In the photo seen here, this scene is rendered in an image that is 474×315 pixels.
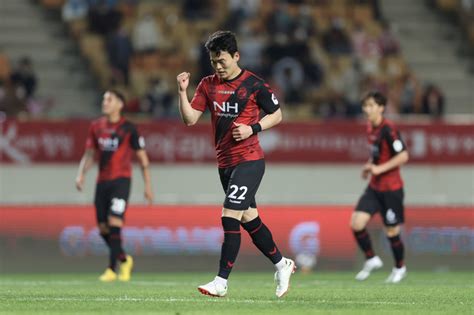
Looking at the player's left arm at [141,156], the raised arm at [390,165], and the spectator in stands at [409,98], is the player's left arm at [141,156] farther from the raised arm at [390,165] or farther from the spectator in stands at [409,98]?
the spectator in stands at [409,98]

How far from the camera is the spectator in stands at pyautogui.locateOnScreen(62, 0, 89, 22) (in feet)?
81.4

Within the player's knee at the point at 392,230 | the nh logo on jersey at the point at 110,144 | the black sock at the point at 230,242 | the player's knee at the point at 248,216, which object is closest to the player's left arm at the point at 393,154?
the player's knee at the point at 392,230

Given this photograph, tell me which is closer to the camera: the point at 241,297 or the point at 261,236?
the point at 261,236

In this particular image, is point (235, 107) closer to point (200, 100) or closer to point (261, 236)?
point (200, 100)

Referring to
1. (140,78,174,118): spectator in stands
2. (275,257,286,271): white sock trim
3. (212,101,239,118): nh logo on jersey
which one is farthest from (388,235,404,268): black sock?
(140,78,174,118): spectator in stands

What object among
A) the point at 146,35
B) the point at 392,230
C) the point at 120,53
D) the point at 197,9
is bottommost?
the point at 392,230

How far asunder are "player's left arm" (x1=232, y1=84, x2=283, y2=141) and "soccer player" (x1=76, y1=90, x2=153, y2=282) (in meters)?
5.13

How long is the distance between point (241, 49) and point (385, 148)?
345 inches

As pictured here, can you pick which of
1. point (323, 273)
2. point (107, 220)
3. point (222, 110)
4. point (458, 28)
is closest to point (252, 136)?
point (222, 110)

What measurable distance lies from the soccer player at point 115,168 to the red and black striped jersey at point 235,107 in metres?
4.99

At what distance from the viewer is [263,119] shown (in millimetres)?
11203

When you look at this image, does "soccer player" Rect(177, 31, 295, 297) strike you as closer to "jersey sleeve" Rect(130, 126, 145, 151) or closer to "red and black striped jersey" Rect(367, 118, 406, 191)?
"red and black striped jersey" Rect(367, 118, 406, 191)

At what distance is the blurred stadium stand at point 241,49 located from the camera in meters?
23.8

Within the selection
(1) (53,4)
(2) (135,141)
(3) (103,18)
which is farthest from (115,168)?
(1) (53,4)
